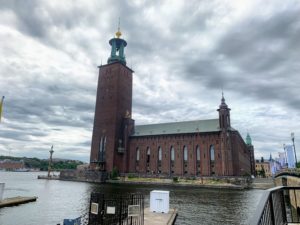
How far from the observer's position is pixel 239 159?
265 feet

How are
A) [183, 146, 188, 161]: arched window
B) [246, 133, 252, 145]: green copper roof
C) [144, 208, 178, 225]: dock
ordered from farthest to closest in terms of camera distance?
[246, 133, 252, 145]: green copper roof
[183, 146, 188, 161]: arched window
[144, 208, 178, 225]: dock

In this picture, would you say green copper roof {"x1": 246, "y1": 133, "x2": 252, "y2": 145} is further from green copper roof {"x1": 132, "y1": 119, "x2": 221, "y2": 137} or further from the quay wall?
the quay wall

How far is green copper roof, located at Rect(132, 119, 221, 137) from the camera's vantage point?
8575cm

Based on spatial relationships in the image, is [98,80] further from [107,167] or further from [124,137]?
[107,167]

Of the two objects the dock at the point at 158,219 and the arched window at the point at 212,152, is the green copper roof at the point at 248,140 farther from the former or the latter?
the dock at the point at 158,219

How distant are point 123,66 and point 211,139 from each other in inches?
1869

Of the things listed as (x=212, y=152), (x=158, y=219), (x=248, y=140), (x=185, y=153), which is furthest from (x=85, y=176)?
(x=248, y=140)

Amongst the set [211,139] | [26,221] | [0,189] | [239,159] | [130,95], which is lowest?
[26,221]

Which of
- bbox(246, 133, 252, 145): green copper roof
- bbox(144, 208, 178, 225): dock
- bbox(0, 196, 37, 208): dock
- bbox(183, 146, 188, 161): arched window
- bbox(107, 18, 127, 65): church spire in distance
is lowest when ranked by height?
bbox(0, 196, 37, 208): dock

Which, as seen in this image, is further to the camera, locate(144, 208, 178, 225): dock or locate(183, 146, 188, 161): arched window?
locate(183, 146, 188, 161): arched window

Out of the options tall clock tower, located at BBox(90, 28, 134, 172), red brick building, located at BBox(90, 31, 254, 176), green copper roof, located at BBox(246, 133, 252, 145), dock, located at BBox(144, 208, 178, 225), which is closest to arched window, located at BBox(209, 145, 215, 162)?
red brick building, located at BBox(90, 31, 254, 176)

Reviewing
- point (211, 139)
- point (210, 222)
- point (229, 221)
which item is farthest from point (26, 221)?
point (211, 139)

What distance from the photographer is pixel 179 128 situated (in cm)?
9238

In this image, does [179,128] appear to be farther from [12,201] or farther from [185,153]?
[12,201]
